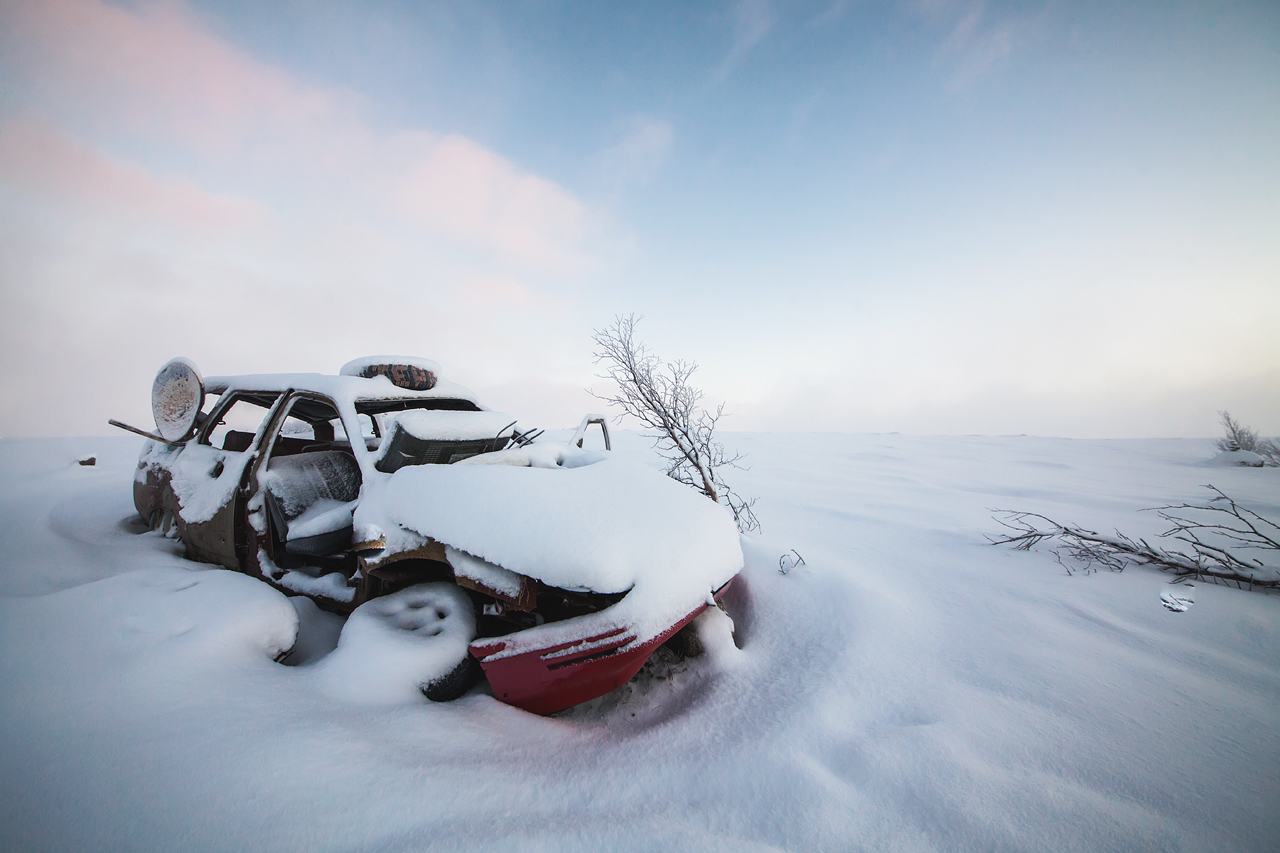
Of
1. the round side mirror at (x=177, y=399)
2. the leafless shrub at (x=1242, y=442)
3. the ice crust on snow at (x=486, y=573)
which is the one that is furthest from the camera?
the leafless shrub at (x=1242, y=442)

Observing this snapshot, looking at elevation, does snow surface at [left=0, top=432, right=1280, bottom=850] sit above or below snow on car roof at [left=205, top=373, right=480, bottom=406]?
below

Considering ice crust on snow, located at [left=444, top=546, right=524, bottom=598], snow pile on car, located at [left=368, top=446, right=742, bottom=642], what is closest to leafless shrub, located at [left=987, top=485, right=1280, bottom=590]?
snow pile on car, located at [left=368, top=446, right=742, bottom=642]

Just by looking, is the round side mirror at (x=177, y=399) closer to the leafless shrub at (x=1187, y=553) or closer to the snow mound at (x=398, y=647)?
the snow mound at (x=398, y=647)

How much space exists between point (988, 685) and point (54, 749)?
3.44m

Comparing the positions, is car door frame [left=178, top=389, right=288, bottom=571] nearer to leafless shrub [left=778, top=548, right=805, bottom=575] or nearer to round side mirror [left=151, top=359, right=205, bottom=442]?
round side mirror [left=151, top=359, right=205, bottom=442]

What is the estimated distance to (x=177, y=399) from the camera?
3088 mm

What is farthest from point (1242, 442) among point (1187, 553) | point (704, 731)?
point (704, 731)

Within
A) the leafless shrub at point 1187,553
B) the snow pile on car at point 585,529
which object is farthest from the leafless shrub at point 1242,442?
the snow pile on car at point 585,529

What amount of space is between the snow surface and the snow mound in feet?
0.18

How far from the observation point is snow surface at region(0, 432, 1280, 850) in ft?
3.96

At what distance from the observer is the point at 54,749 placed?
1209 mm

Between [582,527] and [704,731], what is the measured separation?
1.05m

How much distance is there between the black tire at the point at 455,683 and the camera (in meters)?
1.88

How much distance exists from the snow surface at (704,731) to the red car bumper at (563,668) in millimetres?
99
